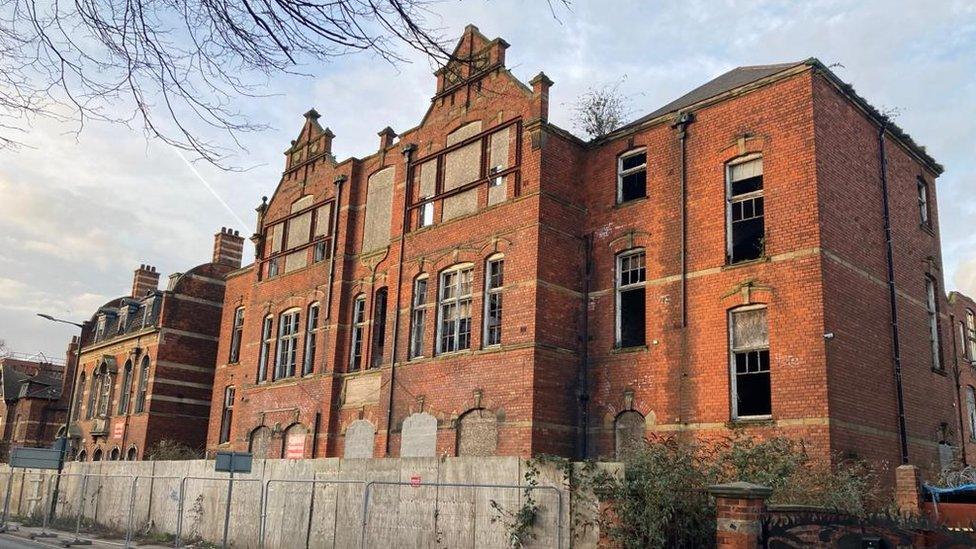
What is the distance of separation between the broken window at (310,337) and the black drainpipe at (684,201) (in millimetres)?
13090

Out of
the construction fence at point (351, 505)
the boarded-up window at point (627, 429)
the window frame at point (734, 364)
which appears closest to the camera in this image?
the construction fence at point (351, 505)

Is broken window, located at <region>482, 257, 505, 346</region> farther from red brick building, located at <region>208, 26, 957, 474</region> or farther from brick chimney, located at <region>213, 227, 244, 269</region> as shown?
brick chimney, located at <region>213, 227, 244, 269</region>

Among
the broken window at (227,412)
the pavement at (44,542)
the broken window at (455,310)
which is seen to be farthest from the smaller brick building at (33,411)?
the broken window at (455,310)

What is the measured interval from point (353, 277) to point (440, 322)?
17.1ft

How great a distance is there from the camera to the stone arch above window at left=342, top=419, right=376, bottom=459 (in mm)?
22938

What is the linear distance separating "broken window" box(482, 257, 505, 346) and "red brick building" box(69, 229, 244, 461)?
70.8 ft

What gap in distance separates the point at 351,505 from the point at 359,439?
305 inches

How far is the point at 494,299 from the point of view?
68.1 feet

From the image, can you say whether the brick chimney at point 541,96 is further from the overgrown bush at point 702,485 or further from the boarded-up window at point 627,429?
the overgrown bush at point 702,485

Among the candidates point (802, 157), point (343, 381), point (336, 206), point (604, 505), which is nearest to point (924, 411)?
point (802, 157)

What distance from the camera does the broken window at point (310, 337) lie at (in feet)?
86.6

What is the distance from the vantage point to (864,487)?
14.7 meters

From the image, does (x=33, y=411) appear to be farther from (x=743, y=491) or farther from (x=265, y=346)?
(x=743, y=491)

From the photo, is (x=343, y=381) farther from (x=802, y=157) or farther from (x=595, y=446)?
(x=802, y=157)
